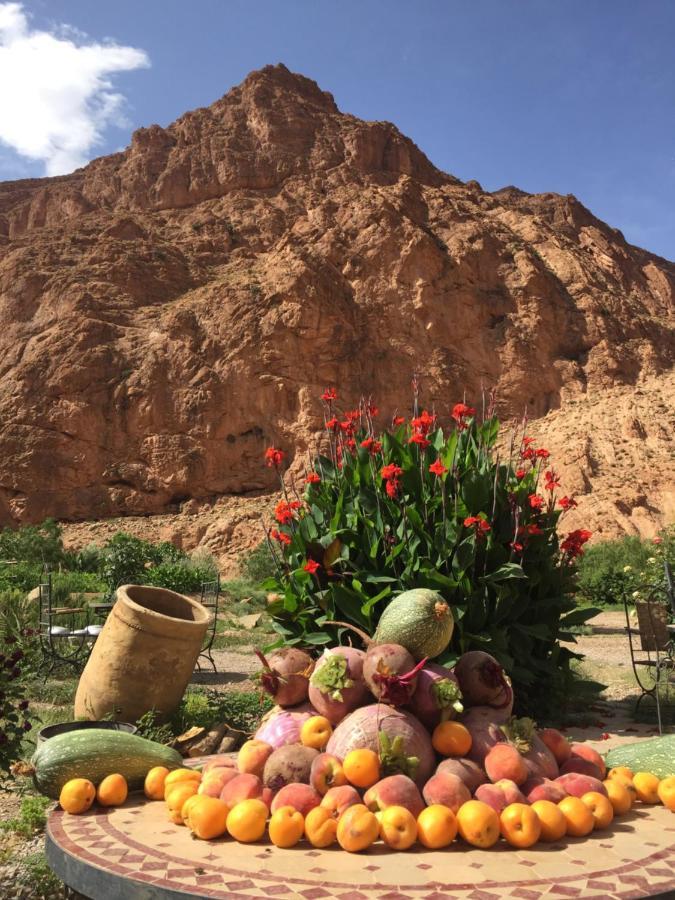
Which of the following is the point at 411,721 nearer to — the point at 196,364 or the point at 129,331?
the point at 196,364

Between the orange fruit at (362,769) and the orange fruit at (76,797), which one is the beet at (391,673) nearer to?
the orange fruit at (362,769)

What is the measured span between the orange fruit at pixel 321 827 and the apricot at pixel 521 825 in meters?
0.72

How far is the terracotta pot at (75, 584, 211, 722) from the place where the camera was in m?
5.87

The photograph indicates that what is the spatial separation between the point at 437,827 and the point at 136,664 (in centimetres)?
344

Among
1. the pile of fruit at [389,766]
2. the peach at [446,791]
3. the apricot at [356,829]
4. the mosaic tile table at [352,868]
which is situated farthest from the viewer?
the peach at [446,791]

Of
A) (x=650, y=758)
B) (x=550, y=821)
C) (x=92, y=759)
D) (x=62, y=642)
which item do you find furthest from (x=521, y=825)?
(x=62, y=642)

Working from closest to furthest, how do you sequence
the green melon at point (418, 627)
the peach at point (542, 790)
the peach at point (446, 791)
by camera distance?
the peach at point (446, 791) < the peach at point (542, 790) < the green melon at point (418, 627)

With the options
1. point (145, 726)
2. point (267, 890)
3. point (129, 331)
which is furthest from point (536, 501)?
point (129, 331)

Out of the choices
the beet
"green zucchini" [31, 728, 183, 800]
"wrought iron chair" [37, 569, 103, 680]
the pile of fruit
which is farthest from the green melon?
"wrought iron chair" [37, 569, 103, 680]

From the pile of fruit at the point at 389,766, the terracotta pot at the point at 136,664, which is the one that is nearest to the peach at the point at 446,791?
the pile of fruit at the point at 389,766

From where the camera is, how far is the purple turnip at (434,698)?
364 cm

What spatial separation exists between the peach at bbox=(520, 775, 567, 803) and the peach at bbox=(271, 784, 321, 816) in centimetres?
97

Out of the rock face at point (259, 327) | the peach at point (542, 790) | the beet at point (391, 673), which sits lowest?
the peach at point (542, 790)

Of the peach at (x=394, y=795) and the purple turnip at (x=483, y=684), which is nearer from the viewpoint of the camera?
the peach at (x=394, y=795)
